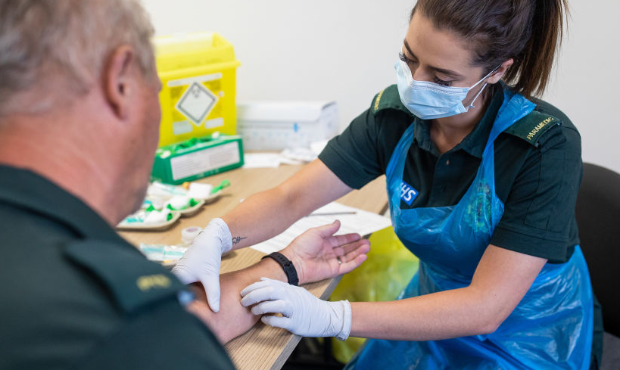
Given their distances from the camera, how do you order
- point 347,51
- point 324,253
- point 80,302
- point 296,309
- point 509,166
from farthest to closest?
point 347,51, point 324,253, point 509,166, point 296,309, point 80,302

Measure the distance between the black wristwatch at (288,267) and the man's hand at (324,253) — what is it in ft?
0.06

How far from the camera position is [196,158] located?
6.26 feet

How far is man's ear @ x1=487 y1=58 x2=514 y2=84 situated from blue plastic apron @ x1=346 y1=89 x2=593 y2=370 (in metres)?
0.06

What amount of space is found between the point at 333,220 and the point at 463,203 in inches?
18.9

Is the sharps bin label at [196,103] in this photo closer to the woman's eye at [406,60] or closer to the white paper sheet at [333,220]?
the white paper sheet at [333,220]

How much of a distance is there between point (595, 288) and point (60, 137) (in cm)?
144

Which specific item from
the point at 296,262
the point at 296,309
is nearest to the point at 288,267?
the point at 296,262

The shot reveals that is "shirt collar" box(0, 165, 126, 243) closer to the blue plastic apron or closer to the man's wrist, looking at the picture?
the man's wrist

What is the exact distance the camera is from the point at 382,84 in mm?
2395

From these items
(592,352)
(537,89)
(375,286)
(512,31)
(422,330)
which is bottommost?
(375,286)

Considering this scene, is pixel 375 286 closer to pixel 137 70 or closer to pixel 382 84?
pixel 382 84

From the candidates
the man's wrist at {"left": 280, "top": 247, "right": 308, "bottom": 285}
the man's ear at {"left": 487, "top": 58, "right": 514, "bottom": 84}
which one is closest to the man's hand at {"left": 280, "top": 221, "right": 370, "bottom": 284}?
the man's wrist at {"left": 280, "top": 247, "right": 308, "bottom": 285}

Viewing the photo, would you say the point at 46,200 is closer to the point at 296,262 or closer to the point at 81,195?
the point at 81,195

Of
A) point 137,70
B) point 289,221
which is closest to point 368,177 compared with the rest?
point 289,221
